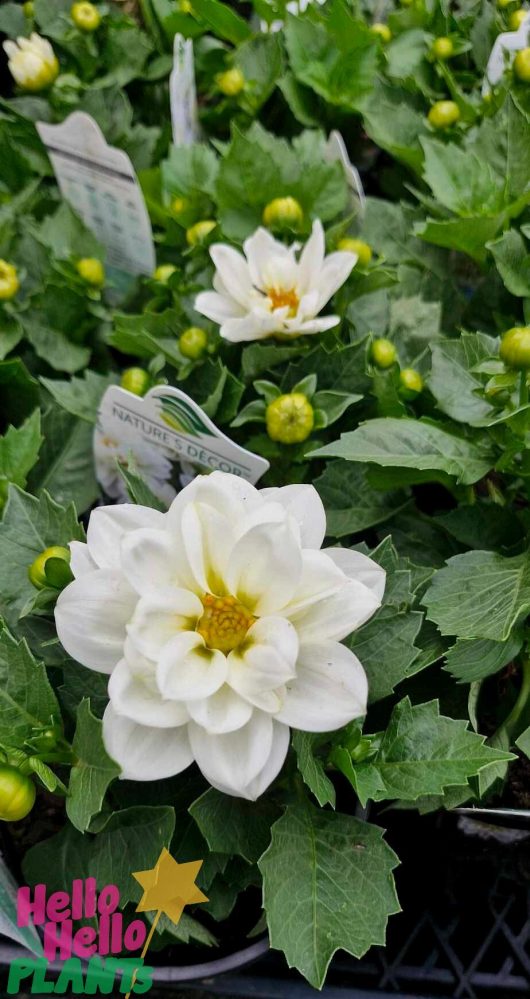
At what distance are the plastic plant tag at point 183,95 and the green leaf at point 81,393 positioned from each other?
0.39 m

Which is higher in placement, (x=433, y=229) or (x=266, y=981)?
(x=433, y=229)

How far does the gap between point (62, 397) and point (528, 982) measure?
0.83 m

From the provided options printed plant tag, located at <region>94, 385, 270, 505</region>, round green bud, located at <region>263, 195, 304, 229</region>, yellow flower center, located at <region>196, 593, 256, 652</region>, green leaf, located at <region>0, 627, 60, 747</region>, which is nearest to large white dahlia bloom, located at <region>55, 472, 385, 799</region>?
yellow flower center, located at <region>196, 593, 256, 652</region>

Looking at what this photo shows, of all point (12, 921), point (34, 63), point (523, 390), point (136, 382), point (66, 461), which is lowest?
point (12, 921)

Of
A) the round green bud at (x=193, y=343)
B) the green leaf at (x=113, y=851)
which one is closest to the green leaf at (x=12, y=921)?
the green leaf at (x=113, y=851)

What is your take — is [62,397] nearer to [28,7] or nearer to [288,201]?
[288,201]

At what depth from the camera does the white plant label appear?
118 cm

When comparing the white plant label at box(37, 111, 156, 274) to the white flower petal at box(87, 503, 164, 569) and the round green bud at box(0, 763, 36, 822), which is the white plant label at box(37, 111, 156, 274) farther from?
the round green bud at box(0, 763, 36, 822)

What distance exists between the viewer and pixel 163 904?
74 centimetres

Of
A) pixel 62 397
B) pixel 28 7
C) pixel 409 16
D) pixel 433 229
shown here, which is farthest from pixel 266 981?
pixel 28 7

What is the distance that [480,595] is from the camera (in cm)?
85

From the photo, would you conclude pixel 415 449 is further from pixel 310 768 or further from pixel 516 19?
pixel 516 19

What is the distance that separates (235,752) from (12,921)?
0.33 m

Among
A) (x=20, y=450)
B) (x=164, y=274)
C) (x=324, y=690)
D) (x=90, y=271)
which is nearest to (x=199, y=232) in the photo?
(x=164, y=274)
